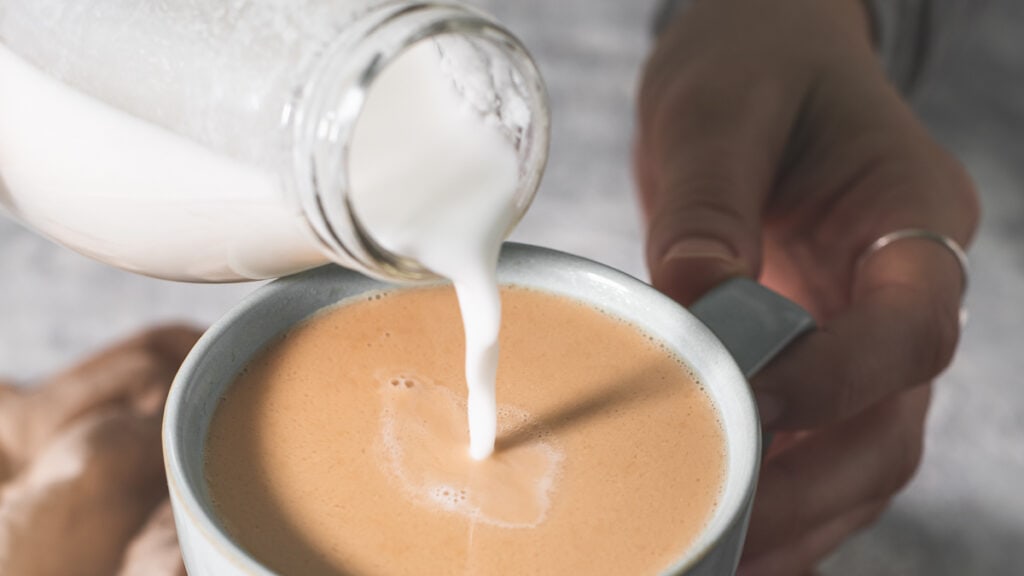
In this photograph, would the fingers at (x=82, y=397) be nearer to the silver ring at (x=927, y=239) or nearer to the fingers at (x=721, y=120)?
the fingers at (x=721, y=120)

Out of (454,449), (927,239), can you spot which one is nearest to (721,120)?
(927,239)

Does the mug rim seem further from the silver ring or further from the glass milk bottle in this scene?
the silver ring

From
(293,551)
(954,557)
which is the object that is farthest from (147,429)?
(954,557)

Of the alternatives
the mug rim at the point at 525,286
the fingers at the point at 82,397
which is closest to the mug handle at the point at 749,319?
the mug rim at the point at 525,286

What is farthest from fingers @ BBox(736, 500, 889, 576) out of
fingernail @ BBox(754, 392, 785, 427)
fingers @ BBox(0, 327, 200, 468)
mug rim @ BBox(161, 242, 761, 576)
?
fingers @ BBox(0, 327, 200, 468)

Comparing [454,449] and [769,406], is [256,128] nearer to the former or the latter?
[454,449]

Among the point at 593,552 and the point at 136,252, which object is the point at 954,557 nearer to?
the point at 593,552

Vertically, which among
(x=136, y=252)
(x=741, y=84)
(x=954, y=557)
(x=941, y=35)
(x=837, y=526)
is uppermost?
(x=136, y=252)
